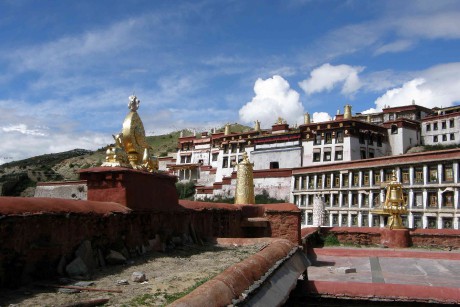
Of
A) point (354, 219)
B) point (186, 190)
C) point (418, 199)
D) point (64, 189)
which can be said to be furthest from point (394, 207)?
point (186, 190)

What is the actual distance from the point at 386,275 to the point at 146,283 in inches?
336

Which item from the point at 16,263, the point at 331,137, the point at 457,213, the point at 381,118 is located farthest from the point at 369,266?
the point at 381,118

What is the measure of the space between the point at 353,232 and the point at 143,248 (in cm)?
1334

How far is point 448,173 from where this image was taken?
28531 mm

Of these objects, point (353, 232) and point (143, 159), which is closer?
point (143, 159)

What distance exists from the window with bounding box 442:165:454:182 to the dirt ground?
24.5 meters

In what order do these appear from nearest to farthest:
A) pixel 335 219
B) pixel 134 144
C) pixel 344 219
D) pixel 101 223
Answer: pixel 101 223, pixel 134 144, pixel 344 219, pixel 335 219

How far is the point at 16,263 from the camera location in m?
4.78

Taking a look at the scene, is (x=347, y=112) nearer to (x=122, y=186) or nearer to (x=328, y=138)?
(x=328, y=138)

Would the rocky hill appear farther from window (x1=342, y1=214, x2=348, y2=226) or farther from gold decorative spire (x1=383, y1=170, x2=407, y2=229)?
gold decorative spire (x1=383, y1=170, x2=407, y2=229)

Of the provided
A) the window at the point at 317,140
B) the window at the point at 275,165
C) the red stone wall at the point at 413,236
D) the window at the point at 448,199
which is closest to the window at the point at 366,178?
the window at the point at 448,199

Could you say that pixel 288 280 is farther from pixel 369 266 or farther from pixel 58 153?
pixel 58 153

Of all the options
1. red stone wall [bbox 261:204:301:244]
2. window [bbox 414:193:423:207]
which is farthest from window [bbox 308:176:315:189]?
red stone wall [bbox 261:204:301:244]

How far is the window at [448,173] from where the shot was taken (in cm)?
2833
